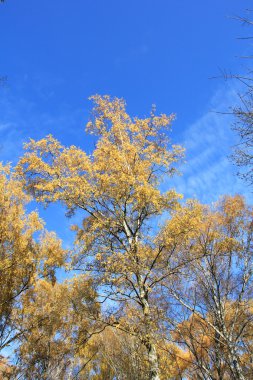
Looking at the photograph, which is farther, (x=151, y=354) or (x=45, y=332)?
(x=45, y=332)

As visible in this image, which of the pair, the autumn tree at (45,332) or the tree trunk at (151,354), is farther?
the autumn tree at (45,332)

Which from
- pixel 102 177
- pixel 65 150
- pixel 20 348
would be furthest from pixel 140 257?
pixel 20 348

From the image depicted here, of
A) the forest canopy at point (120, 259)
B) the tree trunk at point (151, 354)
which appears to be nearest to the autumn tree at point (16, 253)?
the forest canopy at point (120, 259)

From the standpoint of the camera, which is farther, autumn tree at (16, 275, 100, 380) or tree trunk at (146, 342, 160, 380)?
autumn tree at (16, 275, 100, 380)

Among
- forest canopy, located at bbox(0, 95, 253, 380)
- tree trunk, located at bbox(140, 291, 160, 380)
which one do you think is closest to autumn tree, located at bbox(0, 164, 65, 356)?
forest canopy, located at bbox(0, 95, 253, 380)

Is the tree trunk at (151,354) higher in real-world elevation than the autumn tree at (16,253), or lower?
lower

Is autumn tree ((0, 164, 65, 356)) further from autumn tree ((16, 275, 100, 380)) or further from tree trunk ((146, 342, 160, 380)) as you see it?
tree trunk ((146, 342, 160, 380))

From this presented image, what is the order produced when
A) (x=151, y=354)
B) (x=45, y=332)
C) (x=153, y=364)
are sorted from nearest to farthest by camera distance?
(x=153, y=364)
(x=151, y=354)
(x=45, y=332)

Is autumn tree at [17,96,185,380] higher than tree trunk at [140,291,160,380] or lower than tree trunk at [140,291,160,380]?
higher

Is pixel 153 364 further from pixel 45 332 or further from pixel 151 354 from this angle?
pixel 45 332

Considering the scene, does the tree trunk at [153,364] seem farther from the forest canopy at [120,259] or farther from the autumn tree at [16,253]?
the autumn tree at [16,253]

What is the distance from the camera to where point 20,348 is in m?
10.2

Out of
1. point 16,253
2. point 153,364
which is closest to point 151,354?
point 153,364

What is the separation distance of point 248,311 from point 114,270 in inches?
220
